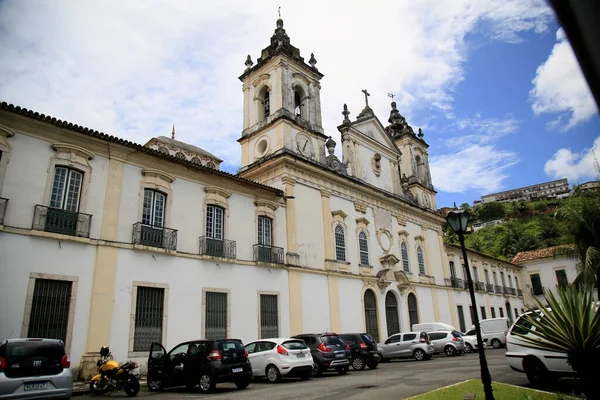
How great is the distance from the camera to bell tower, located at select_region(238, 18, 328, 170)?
77.9ft

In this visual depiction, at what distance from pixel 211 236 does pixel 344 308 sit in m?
8.64

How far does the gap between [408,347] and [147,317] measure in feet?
42.7

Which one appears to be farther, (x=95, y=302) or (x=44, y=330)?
(x=95, y=302)

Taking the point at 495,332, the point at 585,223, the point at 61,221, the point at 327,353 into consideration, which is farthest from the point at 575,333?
the point at 495,332

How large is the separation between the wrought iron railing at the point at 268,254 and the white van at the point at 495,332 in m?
14.8

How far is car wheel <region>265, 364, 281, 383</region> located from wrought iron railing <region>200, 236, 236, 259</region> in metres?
A: 5.47

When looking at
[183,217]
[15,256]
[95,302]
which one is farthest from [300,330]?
[15,256]

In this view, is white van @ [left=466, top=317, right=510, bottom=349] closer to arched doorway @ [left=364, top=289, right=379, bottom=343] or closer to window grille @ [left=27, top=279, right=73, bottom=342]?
arched doorway @ [left=364, top=289, right=379, bottom=343]

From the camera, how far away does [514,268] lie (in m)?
50.2

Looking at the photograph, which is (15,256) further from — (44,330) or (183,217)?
(183,217)

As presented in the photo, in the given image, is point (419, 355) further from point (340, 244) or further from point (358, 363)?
point (340, 244)

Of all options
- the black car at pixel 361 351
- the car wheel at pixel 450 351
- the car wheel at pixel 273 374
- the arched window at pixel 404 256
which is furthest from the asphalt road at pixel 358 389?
the arched window at pixel 404 256

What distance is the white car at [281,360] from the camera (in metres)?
13.5

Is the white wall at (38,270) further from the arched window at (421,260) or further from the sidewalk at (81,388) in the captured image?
the arched window at (421,260)
